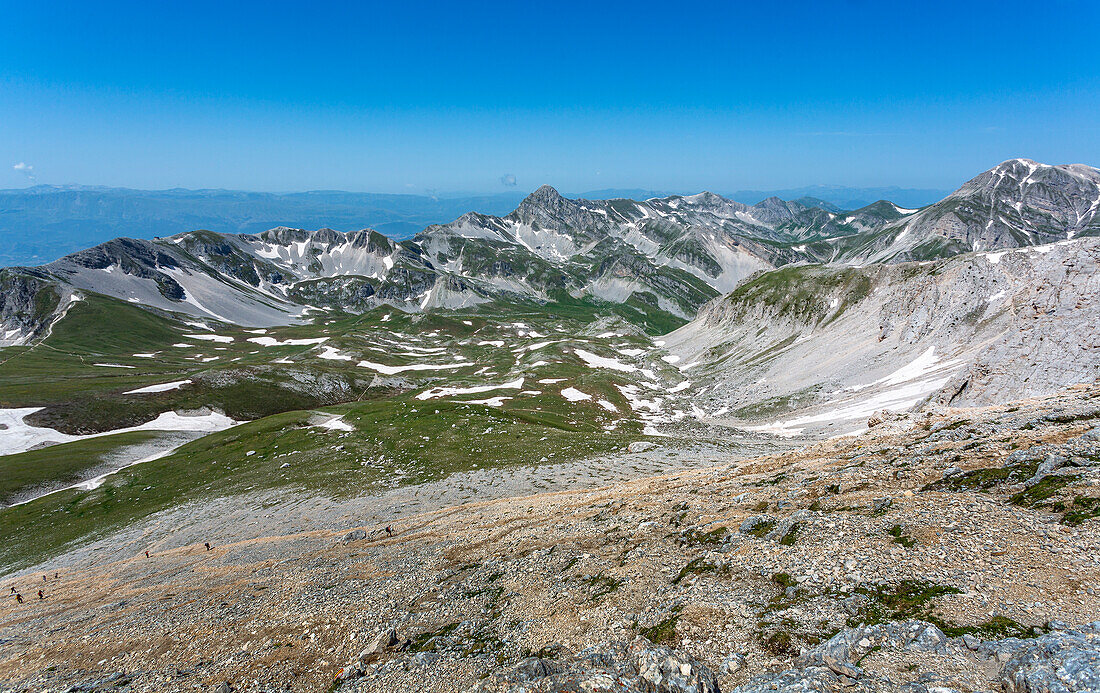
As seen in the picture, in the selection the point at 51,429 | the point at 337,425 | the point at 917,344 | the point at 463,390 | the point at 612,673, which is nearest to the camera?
the point at 612,673

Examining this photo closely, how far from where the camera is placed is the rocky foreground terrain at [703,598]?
13.3 meters

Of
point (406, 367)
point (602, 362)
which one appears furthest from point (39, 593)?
point (602, 362)

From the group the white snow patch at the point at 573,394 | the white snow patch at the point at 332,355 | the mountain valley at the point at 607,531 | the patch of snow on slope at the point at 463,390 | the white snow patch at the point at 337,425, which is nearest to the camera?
the mountain valley at the point at 607,531

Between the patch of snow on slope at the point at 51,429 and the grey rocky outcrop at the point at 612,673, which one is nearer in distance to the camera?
the grey rocky outcrop at the point at 612,673

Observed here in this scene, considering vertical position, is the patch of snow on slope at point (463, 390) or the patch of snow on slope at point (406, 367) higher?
the patch of snow on slope at point (463, 390)

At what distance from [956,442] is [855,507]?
35.7 ft

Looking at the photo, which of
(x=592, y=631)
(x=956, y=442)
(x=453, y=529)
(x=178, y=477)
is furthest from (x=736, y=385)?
(x=178, y=477)

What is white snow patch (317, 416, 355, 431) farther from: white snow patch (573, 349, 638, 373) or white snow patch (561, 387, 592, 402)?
white snow patch (573, 349, 638, 373)

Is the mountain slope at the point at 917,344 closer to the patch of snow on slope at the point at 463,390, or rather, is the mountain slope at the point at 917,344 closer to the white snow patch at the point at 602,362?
the white snow patch at the point at 602,362

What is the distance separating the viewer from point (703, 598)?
18.0m

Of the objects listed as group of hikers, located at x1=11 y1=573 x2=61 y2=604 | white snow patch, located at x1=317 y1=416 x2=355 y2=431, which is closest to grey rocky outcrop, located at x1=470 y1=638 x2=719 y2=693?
group of hikers, located at x1=11 y1=573 x2=61 y2=604

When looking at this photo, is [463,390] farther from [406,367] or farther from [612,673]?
[612,673]

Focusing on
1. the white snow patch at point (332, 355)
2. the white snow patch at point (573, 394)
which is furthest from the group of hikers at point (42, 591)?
the white snow patch at point (332, 355)

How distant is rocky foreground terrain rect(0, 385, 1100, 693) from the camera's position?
13289 millimetres
